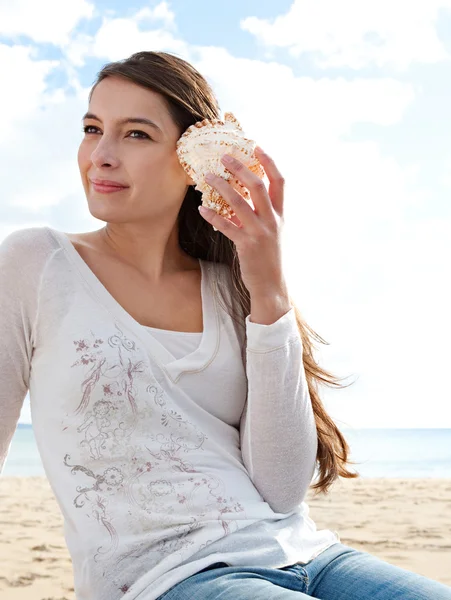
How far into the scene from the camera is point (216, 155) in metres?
2.14

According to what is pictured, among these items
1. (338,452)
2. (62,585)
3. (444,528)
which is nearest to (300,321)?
(338,452)

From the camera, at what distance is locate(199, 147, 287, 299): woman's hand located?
206 centimetres

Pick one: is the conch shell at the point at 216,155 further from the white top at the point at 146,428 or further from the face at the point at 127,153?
the white top at the point at 146,428

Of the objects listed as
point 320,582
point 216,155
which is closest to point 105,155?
point 216,155

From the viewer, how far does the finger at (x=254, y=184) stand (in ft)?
6.78

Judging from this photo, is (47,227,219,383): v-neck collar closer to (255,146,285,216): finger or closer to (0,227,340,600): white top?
(0,227,340,600): white top

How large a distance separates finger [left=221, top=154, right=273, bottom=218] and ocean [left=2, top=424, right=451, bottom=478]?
1125 cm

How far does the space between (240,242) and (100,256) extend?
48 centimetres

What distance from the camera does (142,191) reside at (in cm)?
223

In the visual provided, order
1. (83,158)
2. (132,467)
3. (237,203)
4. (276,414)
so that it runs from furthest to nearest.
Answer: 1. (83,158)
2. (276,414)
3. (237,203)
4. (132,467)

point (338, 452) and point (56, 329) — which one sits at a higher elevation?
point (56, 329)

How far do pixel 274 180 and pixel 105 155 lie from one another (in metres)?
0.52

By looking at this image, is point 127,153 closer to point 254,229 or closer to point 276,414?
point 254,229

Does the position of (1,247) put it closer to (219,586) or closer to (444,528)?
(219,586)
